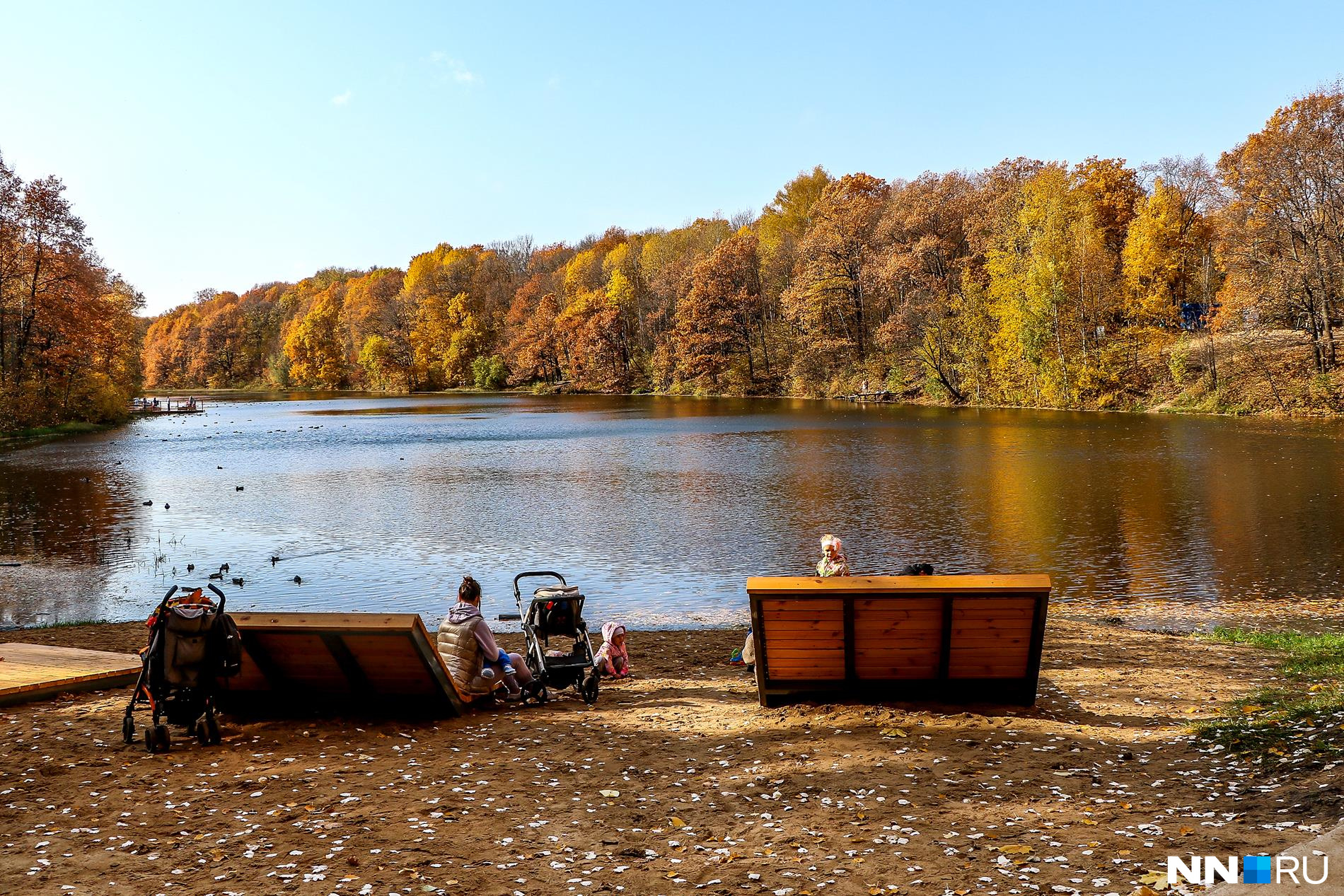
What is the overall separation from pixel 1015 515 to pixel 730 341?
7284 cm

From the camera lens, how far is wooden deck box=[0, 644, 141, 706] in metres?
8.98

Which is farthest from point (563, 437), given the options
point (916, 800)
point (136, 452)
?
point (916, 800)

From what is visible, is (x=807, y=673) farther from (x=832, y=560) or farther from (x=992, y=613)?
(x=832, y=560)

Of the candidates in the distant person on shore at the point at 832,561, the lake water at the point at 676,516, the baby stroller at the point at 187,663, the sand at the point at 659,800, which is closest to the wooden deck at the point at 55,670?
the sand at the point at 659,800

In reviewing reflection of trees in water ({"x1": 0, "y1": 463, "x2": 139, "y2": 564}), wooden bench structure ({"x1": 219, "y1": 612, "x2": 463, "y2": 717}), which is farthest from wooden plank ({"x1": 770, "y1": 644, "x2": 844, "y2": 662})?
reflection of trees in water ({"x1": 0, "y1": 463, "x2": 139, "y2": 564})

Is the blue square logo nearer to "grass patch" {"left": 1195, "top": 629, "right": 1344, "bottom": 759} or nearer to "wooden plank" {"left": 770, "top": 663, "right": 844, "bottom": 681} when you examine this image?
"grass patch" {"left": 1195, "top": 629, "right": 1344, "bottom": 759}

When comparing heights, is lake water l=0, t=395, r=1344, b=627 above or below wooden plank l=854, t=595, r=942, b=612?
below

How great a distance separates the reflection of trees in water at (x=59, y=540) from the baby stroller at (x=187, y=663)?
8822 mm

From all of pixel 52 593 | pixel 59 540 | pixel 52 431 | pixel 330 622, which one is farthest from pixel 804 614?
pixel 52 431

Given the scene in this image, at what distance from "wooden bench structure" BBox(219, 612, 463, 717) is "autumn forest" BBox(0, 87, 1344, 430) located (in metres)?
49.3

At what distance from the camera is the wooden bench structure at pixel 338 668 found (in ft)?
26.5

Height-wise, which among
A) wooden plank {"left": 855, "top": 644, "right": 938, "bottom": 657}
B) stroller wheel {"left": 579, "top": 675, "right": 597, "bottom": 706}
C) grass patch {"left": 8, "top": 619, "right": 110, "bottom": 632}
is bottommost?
grass patch {"left": 8, "top": 619, "right": 110, "bottom": 632}

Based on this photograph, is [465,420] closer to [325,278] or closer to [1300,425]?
[1300,425]

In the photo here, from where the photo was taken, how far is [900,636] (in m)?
8.22
